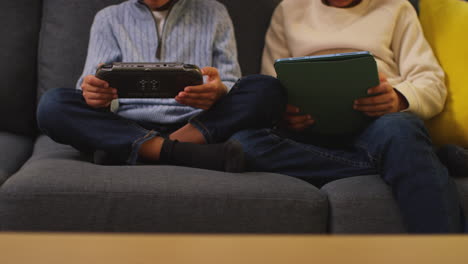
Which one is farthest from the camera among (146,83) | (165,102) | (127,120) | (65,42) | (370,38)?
(65,42)

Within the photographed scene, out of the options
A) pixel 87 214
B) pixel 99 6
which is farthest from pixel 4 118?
pixel 87 214

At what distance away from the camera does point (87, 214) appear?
1.16 meters

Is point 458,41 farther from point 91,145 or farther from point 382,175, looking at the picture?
point 91,145

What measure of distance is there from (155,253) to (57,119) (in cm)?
97

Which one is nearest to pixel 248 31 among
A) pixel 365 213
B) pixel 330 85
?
pixel 330 85

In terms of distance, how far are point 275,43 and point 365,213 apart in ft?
2.64

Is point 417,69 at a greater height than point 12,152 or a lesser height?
greater

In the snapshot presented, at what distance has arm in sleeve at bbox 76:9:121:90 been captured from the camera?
161 centimetres

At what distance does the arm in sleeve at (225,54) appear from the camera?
1651mm

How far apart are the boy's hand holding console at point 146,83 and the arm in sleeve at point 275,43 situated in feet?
1.50

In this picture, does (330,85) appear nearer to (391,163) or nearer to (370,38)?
(391,163)

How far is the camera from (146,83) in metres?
1.34

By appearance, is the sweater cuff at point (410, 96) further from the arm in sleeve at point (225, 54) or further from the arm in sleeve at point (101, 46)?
the arm in sleeve at point (101, 46)

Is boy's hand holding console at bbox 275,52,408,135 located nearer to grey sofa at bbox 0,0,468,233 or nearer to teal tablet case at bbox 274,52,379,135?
teal tablet case at bbox 274,52,379,135
